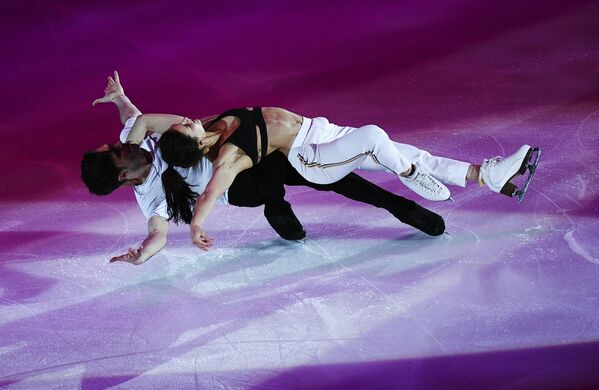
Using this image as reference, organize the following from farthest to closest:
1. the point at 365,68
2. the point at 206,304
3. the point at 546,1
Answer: the point at 546,1, the point at 365,68, the point at 206,304

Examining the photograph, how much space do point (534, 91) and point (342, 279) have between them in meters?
2.31

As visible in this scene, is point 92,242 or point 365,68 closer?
point 92,242

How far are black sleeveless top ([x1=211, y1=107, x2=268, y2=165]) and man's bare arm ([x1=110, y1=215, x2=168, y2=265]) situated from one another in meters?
0.46

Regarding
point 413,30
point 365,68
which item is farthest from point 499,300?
point 413,30

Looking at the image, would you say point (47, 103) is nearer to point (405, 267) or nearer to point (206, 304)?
point (206, 304)

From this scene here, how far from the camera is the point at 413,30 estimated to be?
6375 millimetres

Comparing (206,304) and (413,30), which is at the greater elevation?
(413,30)

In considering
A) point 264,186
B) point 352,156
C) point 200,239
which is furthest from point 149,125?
point 352,156

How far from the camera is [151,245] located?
3863 millimetres

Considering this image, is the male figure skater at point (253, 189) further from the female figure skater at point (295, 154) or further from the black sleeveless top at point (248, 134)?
the black sleeveless top at point (248, 134)

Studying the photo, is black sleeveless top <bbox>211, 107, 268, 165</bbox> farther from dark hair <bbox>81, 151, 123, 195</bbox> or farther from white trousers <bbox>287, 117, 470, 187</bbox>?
dark hair <bbox>81, 151, 123, 195</bbox>

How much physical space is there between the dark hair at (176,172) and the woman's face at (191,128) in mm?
22

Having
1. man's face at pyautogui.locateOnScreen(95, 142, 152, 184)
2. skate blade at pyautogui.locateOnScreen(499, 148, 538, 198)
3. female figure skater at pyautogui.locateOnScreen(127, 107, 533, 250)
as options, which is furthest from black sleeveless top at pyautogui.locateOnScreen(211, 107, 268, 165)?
skate blade at pyautogui.locateOnScreen(499, 148, 538, 198)

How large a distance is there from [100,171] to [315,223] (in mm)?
1240
